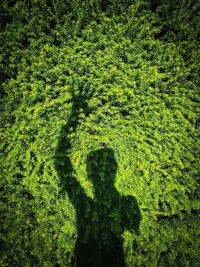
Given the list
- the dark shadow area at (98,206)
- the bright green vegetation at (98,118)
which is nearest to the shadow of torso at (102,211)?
the dark shadow area at (98,206)

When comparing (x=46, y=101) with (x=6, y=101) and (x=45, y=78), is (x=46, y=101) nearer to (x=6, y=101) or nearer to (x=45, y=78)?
(x=45, y=78)

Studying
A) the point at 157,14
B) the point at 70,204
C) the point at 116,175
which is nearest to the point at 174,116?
the point at 116,175

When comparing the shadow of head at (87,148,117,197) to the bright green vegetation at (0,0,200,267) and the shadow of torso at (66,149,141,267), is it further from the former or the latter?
the bright green vegetation at (0,0,200,267)

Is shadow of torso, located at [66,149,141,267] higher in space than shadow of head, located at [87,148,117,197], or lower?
lower

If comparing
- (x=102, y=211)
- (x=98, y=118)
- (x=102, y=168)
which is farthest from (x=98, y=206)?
(x=98, y=118)

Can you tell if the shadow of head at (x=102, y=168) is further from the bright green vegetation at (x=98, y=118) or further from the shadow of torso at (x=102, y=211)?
the bright green vegetation at (x=98, y=118)

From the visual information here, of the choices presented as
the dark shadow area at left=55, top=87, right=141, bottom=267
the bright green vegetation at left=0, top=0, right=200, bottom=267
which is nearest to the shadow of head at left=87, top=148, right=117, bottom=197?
the dark shadow area at left=55, top=87, right=141, bottom=267

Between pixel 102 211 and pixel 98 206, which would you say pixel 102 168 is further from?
pixel 102 211
